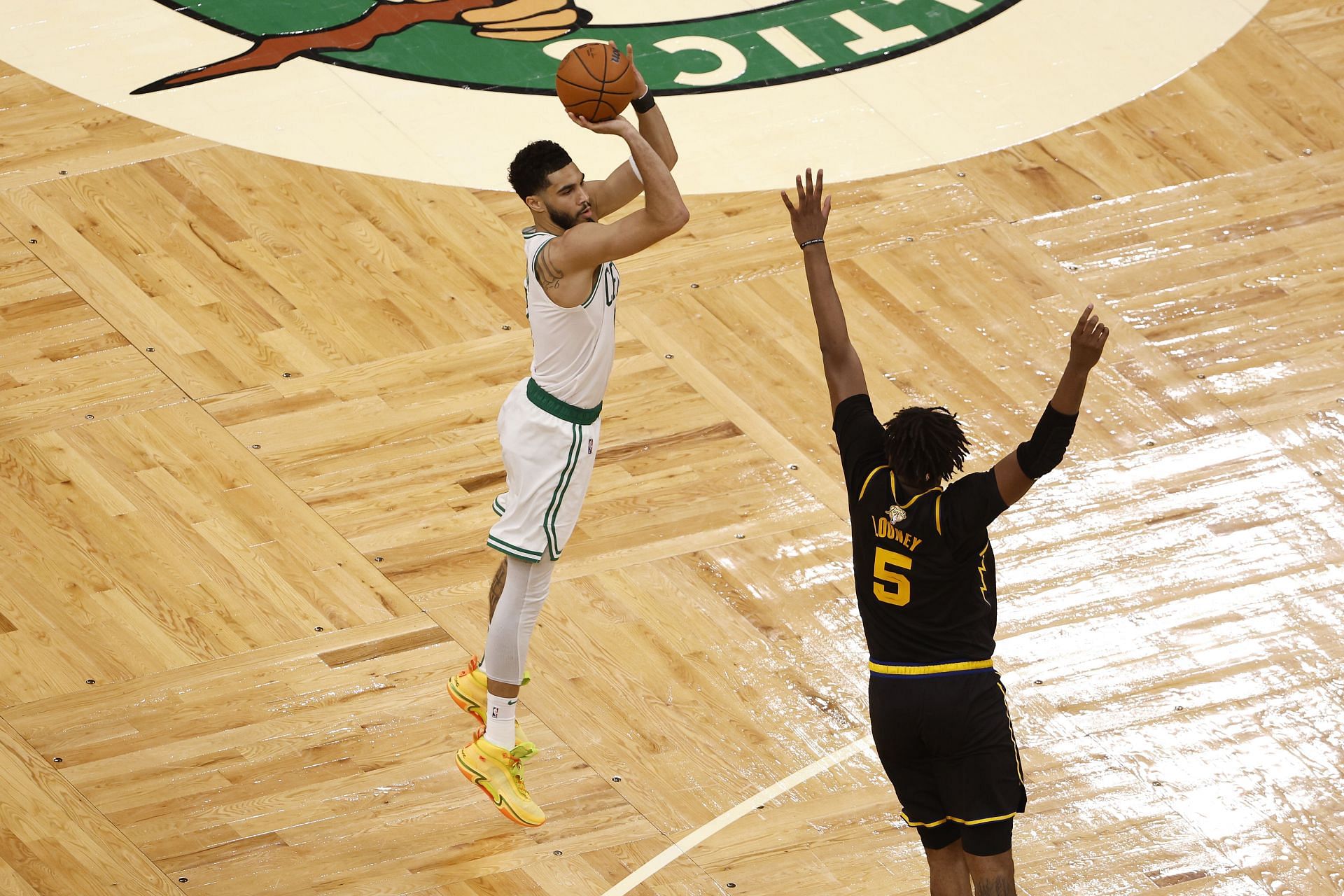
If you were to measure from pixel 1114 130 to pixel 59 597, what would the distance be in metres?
5.93

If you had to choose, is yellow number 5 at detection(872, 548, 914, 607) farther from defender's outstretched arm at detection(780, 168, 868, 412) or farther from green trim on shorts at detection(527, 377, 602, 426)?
green trim on shorts at detection(527, 377, 602, 426)

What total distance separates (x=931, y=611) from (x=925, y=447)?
484 millimetres

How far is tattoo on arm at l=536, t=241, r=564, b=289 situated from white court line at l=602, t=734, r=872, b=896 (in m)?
1.94

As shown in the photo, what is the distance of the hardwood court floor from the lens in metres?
6.60

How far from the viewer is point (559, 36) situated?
1089 cm

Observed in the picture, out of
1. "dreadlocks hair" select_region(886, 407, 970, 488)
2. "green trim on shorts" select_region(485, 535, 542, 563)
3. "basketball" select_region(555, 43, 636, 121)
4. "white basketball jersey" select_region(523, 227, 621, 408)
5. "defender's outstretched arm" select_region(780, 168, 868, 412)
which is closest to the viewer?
"dreadlocks hair" select_region(886, 407, 970, 488)

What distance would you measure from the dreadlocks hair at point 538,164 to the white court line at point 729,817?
2.22 meters

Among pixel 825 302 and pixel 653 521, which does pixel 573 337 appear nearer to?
pixel 825 302

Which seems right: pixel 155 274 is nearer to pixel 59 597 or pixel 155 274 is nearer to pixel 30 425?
pixel 30 425

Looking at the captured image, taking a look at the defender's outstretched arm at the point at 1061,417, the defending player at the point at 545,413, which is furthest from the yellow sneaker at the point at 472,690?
the defender's outstretched arm at the point at 1061,417

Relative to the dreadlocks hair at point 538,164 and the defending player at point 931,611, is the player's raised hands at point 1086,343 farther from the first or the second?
the dreadlocks hair at point 538,164

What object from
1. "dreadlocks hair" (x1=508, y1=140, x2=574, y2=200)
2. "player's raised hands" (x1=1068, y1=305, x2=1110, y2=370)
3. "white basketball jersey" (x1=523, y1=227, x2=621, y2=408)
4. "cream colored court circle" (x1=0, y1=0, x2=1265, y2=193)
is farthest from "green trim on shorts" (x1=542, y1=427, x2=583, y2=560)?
"cream colored court circle" (x1=0, y1=0, x2=1265, y2=193)

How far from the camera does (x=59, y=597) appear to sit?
24.3 feet

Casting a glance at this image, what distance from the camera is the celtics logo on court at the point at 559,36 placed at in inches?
417
